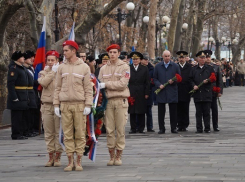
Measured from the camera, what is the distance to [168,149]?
43.5 feet

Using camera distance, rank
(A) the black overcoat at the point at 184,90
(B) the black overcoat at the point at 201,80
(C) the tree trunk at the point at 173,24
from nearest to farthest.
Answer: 1. (B) the black overcoat at the point at 201,80
2. (A) the black overcoat at the point at 184,90
3. (C) the tree trunk at the point at 173,24

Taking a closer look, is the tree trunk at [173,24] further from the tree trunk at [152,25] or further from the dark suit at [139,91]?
the dark suit at [139,91]

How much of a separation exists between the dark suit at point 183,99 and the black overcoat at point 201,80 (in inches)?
10.6

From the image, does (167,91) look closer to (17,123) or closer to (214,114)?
(214,114)

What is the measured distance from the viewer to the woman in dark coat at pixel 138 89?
1694cm

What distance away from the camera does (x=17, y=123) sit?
16172mm

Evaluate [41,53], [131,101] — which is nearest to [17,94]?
[41,53]

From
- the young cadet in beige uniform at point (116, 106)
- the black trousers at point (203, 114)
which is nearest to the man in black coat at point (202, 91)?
the black trousers at point (203, 114)

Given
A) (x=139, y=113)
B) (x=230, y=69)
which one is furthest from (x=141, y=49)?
(x=139, y=113)

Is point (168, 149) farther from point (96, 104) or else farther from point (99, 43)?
point (99, 43)

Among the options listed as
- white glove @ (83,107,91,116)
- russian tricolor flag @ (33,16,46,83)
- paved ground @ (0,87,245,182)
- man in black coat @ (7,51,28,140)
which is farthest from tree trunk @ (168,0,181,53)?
white glove @ (83,107,91,116)

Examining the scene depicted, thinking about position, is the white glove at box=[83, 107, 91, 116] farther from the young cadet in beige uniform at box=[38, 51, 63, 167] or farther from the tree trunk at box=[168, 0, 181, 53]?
the tree trunk at box=[168, 0, 181, 53]

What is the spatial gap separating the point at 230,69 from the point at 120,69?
3913 cm

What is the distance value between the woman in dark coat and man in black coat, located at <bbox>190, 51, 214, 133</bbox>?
3.73 feet
